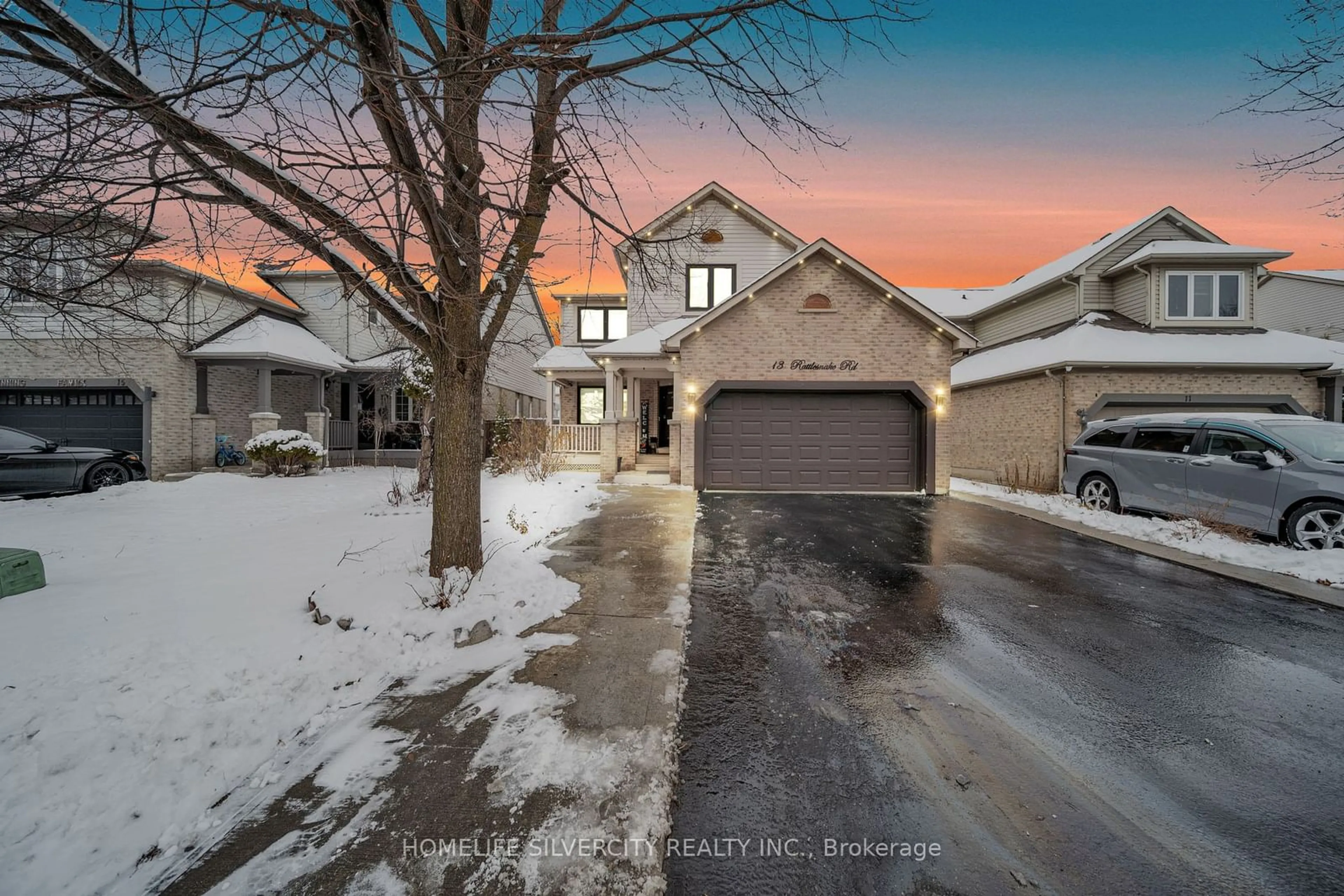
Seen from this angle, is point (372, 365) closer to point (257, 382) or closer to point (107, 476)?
point (257, 382)

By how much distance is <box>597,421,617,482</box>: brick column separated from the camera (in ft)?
50.3

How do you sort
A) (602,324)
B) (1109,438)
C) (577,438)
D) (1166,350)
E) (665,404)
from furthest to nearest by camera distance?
(665,404) < (602,324) < (577,438) < (1166,350) < (1109,438)

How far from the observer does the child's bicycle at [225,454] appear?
1562 centimetres

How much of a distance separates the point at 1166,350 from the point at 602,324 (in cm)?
1709

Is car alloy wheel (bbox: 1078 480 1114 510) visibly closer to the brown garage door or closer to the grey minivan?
the grey minivan

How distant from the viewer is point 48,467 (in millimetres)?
10570

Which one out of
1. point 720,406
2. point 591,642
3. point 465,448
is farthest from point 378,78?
point 720,406

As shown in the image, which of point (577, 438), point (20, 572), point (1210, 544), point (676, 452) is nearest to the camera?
point (20, 572)

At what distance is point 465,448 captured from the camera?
4910 mm

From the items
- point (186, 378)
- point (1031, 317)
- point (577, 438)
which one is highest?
point (1031, 317)

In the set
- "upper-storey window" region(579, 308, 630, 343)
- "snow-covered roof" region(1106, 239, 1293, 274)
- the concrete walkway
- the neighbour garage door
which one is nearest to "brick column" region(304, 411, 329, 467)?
the neighbour garage door

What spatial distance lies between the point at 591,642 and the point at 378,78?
4.05 metres

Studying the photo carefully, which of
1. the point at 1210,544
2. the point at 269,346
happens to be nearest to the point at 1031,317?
the point at 1210,544

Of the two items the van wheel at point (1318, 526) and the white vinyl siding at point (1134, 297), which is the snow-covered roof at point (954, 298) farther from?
the van wheel at point (1318, 526)
